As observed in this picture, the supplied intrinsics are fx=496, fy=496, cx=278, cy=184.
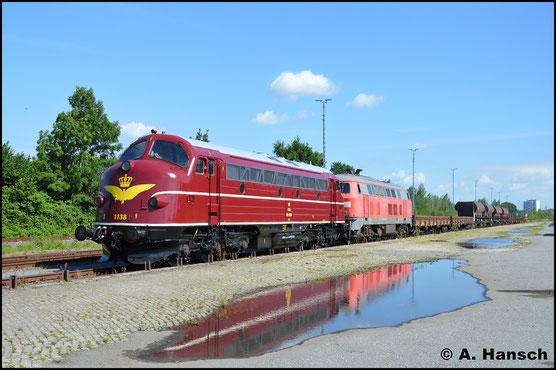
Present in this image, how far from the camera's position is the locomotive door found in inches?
700

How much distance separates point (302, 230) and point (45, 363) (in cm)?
1891

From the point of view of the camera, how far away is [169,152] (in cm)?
1694

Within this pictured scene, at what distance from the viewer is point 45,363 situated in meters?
7.08

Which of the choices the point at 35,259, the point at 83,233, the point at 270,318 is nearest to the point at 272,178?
the point at 83,233

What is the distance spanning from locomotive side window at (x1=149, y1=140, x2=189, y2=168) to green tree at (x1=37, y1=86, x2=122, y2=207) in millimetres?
25134

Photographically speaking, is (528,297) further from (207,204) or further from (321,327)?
(207,204)

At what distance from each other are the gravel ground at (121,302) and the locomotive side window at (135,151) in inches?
159

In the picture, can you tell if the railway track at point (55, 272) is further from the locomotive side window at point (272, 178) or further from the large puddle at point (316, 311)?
the large puddle at point (316, 311)

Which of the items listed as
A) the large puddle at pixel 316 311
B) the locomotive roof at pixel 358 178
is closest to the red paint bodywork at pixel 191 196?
the large puddle at pixel 316 311

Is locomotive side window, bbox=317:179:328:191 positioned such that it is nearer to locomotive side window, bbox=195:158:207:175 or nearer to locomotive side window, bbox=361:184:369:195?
locomotive side window, bbox=361:184:369:195

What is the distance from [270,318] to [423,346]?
351 centimetres

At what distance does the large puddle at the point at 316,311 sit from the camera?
8383mm

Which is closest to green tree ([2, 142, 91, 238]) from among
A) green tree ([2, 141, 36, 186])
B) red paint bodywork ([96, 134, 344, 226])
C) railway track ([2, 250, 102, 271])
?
green tree ([2, 141, 36, 186])

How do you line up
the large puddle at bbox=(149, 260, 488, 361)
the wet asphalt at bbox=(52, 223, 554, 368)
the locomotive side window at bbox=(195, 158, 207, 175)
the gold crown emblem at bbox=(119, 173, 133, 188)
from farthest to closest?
the locomotive side window at bbox=(195, 158, 207, 175)
the gold crown emblem at bbox=(119, 173, 133, 188)
the large puddle at bbox=(149, 260, 488, 361)
the wet asphalt at bbox=(52, 223, 554, 368)
